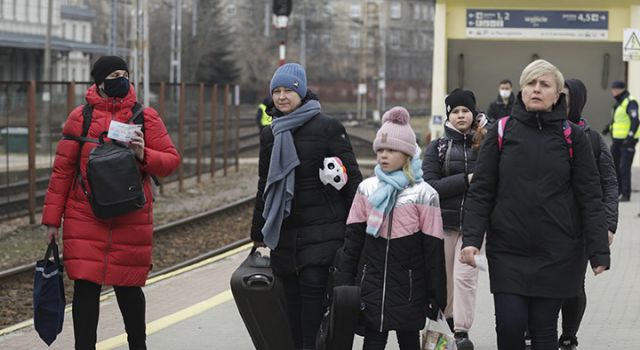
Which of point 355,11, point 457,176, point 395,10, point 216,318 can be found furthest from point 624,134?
point 395,10

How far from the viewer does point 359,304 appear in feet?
20.7

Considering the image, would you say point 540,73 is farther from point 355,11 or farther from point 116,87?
point 355,11

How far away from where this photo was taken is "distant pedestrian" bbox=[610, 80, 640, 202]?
64.2ft

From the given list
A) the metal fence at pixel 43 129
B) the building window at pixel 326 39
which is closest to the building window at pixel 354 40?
the building window at pixel 326 39

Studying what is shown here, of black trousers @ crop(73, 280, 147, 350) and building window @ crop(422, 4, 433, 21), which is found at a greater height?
building window @ crop(422, 4, 433, 21)

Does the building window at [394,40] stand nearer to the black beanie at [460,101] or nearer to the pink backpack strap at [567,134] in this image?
the black beanie at [460,101]

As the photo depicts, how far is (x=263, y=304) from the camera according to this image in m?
7.16

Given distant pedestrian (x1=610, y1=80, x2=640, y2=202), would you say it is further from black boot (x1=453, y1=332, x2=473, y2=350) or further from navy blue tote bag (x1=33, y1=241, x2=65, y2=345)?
navy blue tote bag (x1=33, y1=241, x2=65, y2=345)

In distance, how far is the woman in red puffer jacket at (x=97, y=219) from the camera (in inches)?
277

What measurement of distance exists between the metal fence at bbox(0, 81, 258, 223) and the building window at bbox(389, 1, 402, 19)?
178 feet

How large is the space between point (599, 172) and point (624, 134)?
42.8 ft

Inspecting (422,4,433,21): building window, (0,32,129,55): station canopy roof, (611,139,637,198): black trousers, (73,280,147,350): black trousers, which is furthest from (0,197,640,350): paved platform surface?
(422,4,433,21): building window

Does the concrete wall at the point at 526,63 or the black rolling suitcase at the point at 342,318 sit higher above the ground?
the concrete wall at the point at 526,63

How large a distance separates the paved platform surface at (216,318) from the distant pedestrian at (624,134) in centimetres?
740
